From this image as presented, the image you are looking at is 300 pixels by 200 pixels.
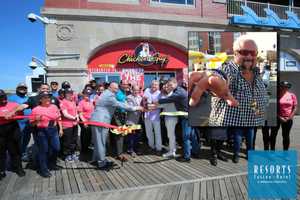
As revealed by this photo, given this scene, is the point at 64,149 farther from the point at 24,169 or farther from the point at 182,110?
the point at 182,110

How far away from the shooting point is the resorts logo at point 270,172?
118 inches

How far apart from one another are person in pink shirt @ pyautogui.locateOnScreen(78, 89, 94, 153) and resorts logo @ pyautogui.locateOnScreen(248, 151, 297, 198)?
4.15 m

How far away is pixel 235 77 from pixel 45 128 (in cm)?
370

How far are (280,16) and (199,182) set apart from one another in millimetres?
13657

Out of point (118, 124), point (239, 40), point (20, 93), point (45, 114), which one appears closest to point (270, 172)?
point (239, 40)

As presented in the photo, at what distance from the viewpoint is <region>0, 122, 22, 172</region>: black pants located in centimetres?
515

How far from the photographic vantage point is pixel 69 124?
612cm

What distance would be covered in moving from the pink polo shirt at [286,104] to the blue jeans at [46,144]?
4.81 meters

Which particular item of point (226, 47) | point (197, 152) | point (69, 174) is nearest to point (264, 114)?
point (226, 47)

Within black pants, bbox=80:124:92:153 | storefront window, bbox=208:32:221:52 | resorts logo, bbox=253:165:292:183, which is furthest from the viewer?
black pants, bbox=80:124:92:153

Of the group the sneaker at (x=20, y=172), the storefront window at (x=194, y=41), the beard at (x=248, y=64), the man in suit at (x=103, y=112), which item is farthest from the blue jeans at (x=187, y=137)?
the sneaker at (x=20, y=172)

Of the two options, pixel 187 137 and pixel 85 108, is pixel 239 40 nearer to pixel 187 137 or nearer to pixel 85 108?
pixel 187 137

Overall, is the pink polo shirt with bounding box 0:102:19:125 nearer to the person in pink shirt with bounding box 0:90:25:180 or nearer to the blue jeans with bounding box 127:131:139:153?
the person in pink shirt with bounding box 0:90:25:180

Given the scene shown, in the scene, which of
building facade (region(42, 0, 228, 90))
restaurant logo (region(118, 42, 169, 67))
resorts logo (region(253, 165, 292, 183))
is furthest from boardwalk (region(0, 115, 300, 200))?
restaurant logo (region(118, 42, 169, 67))
